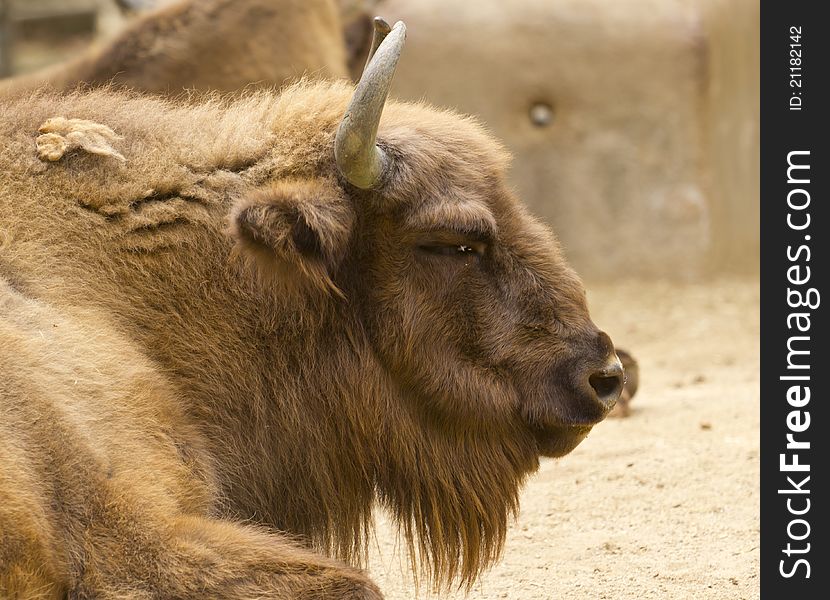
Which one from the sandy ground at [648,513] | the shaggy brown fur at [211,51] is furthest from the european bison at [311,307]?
the shaggy brown fur at [211,51]

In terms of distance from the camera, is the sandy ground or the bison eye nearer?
the bison eye

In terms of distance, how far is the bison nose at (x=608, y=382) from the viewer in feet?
13.1

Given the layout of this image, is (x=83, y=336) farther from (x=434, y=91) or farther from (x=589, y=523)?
(x=434, y=91)

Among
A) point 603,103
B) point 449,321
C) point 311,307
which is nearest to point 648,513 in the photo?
point 449,321

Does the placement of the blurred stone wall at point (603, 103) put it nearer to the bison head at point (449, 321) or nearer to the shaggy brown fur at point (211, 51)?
the shaggy brown fur at point (211, 51)

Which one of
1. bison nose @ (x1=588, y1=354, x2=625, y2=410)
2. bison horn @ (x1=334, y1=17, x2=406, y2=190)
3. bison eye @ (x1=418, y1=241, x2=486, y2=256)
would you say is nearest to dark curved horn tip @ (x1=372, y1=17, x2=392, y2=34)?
bison horn @ (x1=334, y1=17, x2=406, y2=190)

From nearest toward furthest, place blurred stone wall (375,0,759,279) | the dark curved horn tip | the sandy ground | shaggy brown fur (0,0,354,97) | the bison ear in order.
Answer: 1. the bison ear
2. the dark curved horn tip
3. the sandy ground
4. shaggy brown fur (0,0,354,97)
5. blurred stone wall (375,0,759,279)

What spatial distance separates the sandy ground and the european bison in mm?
469

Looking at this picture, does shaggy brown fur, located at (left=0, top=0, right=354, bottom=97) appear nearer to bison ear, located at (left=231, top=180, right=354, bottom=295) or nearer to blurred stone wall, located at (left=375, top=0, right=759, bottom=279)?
blurred stone wall, located at (left=375, top=0, right=759, bottom=279)

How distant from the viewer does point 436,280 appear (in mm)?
4016

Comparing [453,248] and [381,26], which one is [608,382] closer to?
[453,248]

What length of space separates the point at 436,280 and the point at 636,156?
881 centimetres

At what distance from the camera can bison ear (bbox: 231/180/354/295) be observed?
364 centimetres

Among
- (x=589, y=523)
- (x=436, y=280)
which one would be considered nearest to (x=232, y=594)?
(x=436, y=280)
